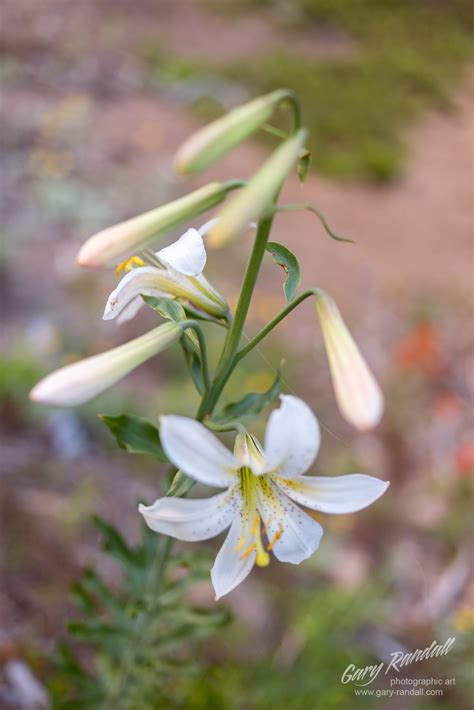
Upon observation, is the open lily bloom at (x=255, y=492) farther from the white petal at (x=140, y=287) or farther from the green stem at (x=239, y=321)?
the white petal at (x=140, y=287)

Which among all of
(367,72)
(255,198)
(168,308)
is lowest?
(367,72)

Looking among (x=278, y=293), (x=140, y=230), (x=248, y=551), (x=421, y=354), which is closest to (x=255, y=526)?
(x=248, y=551)

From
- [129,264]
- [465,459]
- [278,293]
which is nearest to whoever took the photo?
[129,264]

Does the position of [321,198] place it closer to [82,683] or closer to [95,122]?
[95,122]

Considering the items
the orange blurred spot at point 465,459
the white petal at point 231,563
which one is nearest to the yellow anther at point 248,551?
the white petal at point 231,563

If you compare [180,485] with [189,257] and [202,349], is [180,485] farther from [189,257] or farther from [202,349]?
[189,257]

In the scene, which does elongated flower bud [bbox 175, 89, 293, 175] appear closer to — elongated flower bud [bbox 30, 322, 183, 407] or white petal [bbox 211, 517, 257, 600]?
elongated flower bud [bbox 30, 322, 183, 407]
